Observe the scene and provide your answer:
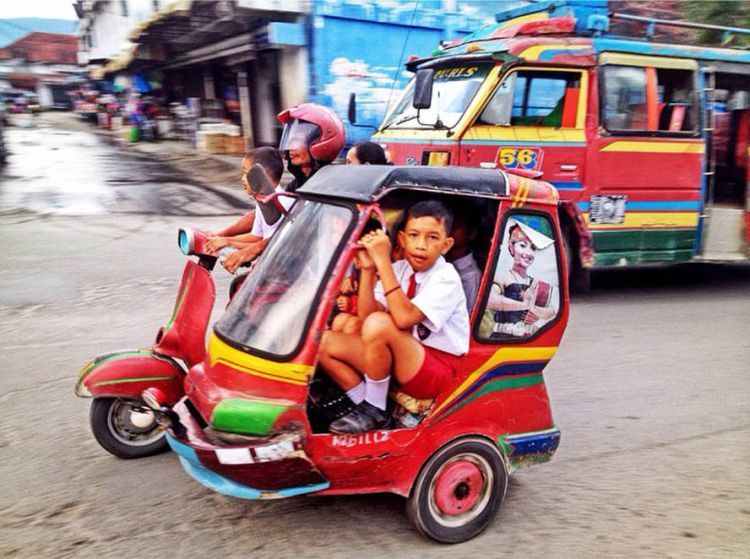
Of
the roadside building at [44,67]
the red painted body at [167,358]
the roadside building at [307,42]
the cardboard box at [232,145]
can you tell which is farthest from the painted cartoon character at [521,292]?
the roadside building at [44,67]

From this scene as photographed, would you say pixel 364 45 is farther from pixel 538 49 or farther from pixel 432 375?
pixel 432 375

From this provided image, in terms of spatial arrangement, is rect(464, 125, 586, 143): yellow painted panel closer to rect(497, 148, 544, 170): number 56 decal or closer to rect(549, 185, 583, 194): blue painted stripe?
rect(497, 148, 544, 170): number 56 decal

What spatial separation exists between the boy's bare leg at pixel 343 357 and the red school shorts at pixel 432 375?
0.21m

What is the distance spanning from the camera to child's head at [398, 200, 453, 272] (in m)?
2.47

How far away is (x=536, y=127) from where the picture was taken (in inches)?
237

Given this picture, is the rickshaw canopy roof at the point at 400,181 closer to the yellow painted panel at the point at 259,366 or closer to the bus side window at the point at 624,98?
the yellow painted panel at the point at 259,366

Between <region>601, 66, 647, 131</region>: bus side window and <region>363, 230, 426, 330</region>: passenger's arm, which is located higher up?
<region>601, 66, 647, 131</region>: bus side window

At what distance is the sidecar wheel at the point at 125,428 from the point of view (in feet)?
10.2

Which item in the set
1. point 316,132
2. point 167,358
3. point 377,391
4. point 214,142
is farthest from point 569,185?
point 214,142

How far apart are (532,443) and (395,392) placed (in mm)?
700

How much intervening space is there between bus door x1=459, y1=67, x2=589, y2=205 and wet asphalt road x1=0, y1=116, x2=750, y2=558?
4.90 ft

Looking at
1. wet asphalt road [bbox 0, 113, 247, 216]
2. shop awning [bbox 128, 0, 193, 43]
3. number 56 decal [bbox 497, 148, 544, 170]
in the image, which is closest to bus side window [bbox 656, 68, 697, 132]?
number 56 decal [bbox 497, 148, 544, 170]

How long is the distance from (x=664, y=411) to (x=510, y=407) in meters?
1.73

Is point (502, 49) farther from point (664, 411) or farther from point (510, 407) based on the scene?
point (510, 407)
